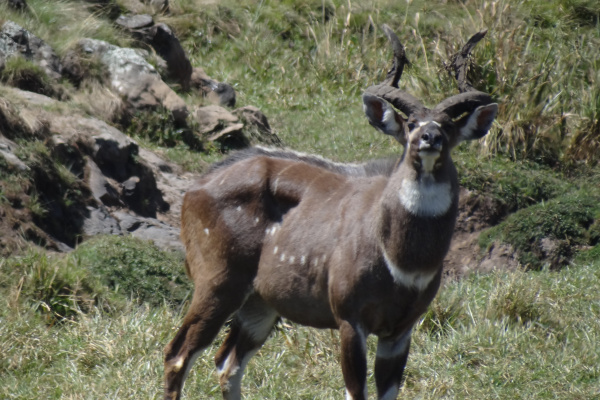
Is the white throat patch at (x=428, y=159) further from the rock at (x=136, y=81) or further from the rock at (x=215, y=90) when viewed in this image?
the rock at (x=215, y=90)

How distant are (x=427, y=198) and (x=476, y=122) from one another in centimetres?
61

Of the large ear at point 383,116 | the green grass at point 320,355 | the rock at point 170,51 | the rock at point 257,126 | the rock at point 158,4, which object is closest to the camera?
the large ear at point 383,116

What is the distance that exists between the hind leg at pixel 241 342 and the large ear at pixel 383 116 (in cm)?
151

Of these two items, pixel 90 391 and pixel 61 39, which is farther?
pixel 61 39

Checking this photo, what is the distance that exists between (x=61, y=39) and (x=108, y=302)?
5899mm

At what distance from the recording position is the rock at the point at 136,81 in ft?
38.4

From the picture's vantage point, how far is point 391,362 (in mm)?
5465

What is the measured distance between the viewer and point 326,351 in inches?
275

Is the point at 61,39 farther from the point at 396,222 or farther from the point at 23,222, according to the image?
the point at 396,222

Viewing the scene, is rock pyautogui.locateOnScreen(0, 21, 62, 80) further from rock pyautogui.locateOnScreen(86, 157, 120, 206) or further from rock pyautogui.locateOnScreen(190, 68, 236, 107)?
rock pyautogui.locateOnScreen(190, 68, 236, 107)

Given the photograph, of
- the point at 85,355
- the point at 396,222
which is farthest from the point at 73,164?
the point at 396,222

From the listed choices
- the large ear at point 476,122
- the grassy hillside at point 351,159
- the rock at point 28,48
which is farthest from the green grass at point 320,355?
the rock at point 28,48

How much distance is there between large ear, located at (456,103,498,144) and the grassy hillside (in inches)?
80.6

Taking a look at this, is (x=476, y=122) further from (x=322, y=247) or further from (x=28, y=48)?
(x=28, y=48)
